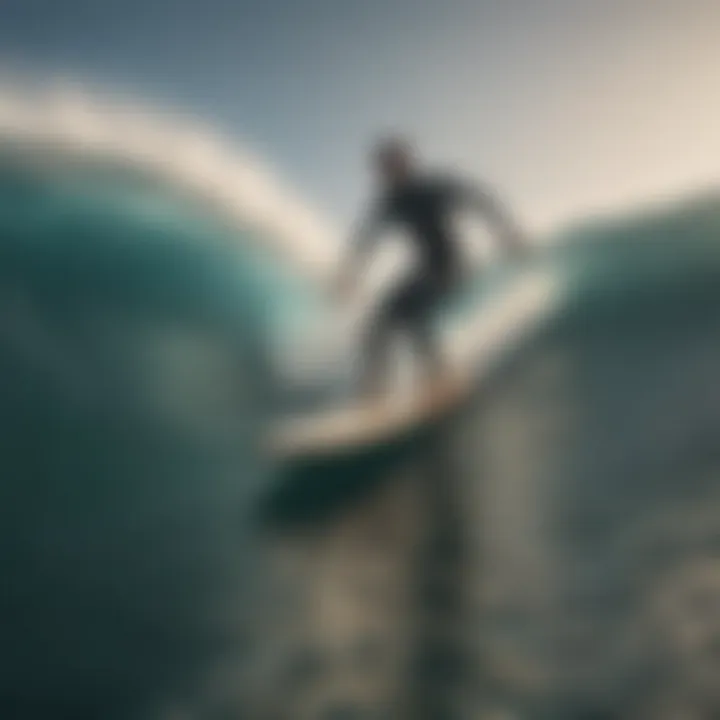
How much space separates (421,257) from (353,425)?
207mm

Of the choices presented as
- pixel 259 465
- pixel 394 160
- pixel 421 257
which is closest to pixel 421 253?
pixel 421 257

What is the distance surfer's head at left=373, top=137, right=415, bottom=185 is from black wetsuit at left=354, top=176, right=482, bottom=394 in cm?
1

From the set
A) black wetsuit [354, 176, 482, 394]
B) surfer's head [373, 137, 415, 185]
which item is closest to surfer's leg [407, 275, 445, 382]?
black wetsuit [354, 176, 482, 394]

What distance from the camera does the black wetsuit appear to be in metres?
1.28

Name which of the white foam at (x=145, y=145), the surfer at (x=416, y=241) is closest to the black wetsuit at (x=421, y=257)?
the surfer at (x=416, y=241)

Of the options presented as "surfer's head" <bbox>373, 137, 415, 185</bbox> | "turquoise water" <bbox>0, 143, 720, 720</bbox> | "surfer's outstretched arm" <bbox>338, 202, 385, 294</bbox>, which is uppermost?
"surfer's head" <bbox>373, 137, 415, 185</bbox>

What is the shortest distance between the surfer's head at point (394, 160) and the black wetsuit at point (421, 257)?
0.01m

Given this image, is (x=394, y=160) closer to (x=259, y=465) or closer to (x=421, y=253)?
(x=421, y=253)

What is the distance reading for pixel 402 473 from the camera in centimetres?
124

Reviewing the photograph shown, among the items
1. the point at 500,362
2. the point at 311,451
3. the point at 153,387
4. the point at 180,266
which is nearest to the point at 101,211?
the point at 180,266

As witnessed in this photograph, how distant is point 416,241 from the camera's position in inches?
51.5

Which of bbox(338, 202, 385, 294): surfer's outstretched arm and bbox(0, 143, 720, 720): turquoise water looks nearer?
bbox(0, 143, 720, 720): turquoise water

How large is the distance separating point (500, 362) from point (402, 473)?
17 centimetres

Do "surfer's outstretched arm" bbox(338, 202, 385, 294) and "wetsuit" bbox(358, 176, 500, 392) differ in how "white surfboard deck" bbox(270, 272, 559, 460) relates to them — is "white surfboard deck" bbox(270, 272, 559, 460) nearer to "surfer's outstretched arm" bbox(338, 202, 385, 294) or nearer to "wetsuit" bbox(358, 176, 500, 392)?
"wetsuit" bbox(358, 176, 500, 392)
